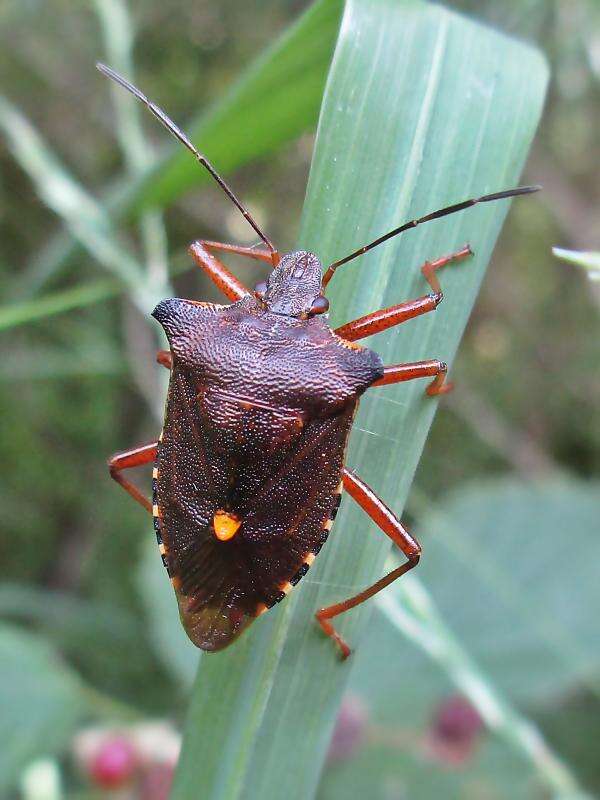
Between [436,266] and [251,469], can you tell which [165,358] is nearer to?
[251,469]

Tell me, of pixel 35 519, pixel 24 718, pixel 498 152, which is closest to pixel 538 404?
pixel 35 519

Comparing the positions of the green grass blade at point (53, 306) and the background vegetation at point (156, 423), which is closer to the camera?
the green grass blade at point (53, 306)

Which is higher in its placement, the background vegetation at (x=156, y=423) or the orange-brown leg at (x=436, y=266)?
the orange-brown leg at (x=436, y=266)

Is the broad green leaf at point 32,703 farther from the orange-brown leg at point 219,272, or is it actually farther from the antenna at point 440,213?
the antenna at point 440,213

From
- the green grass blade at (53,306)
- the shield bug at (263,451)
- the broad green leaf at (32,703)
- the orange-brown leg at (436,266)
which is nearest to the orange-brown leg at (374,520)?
the shield bug at (263,451)

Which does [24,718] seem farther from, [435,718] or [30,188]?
[30,188]

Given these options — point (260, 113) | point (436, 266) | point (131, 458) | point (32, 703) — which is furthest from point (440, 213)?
point (32, 703)

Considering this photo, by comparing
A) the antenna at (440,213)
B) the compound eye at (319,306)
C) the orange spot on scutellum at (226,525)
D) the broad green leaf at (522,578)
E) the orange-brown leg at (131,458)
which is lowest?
the broad green leaf at (522,578)
